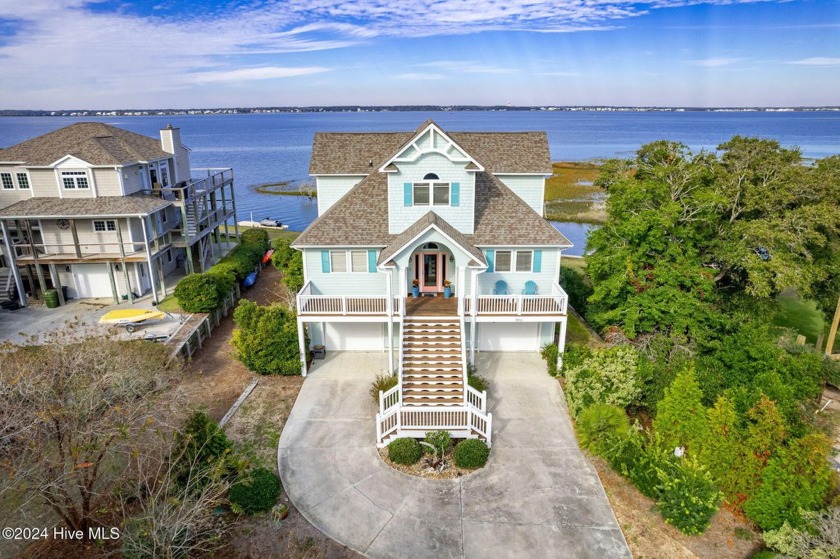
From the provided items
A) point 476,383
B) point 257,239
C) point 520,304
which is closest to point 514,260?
point 520,304

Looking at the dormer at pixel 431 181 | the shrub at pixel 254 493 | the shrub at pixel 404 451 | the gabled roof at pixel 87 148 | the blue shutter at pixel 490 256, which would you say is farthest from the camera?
the gabled roof at pixel 87 148

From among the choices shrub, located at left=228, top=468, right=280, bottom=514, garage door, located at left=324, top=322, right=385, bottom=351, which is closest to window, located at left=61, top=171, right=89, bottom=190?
garage door, located at left=324, top=322, right=385, bottom=351

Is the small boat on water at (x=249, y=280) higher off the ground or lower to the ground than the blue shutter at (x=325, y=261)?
lower

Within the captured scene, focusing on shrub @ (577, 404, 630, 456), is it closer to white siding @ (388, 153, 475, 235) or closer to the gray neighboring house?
white siding @ (388, 153, 475, 235)

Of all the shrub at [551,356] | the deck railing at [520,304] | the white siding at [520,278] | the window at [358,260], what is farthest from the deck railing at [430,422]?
the window at [358,260]

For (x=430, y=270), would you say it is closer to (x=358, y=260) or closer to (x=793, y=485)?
(x=358, y=260)

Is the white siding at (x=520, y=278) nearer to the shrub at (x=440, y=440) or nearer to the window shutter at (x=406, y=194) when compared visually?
the window shutter at (x=406, y=194)
